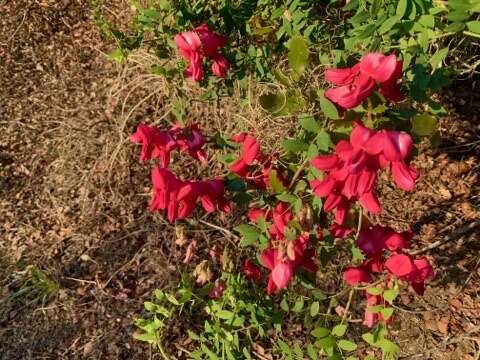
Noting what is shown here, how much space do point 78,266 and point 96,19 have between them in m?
1.18

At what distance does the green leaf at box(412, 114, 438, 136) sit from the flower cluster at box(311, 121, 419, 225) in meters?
0.09

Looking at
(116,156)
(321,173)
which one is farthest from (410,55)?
(116,156)

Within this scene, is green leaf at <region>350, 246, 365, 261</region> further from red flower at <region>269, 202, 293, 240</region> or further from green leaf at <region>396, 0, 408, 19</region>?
green leaf at <region>396, 0, 408, 19</region>

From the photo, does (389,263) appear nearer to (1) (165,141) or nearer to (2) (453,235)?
(1) (165,141)

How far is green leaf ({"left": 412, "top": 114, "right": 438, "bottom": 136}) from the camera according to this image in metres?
1.13

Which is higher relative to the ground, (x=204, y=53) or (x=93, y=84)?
(x=204, y=53)

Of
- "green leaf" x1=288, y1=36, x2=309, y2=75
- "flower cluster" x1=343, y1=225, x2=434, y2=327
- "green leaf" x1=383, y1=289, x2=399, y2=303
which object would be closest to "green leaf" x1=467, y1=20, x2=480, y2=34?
"green leaf" x1=288, y1=36, x2=309, y2=75

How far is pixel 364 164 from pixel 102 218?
1622 millimetres

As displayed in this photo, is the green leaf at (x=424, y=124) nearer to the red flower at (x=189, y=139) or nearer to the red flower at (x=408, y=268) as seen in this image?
the red flower at (x=408, y=268)

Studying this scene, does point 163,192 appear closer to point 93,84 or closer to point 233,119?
point 233,119

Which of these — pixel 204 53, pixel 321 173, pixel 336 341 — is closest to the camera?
pixel 321 173

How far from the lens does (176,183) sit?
132 centimetres

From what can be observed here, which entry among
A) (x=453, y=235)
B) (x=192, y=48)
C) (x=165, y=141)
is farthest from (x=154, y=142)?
(x=453, y=235)

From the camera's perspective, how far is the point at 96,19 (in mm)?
2875
